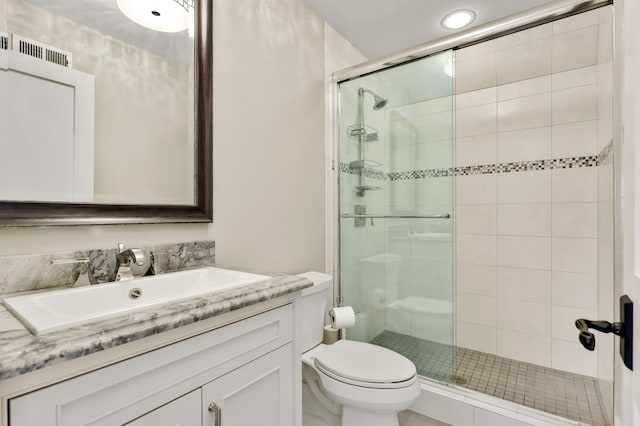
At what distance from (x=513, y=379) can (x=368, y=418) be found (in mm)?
1166

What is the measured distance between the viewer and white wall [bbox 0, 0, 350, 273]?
144cm

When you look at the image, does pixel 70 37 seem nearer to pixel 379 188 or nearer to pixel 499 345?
pixel 379 188

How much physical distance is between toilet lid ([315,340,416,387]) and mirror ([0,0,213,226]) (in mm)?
866

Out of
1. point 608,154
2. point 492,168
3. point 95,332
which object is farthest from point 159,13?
point 492,168

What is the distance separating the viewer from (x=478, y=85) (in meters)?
2.44

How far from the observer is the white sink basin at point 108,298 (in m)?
0.65

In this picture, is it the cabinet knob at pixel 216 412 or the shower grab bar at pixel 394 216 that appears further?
the shower grab bar at pixel 394 216

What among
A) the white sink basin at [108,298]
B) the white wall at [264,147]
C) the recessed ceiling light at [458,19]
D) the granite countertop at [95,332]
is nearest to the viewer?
the granite countertop at [95,332]

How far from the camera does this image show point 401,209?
1928 millimetres

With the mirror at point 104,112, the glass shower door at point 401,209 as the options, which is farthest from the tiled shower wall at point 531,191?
the mirror at point 104,112

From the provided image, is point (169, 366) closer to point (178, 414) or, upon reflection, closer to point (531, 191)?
point (178, 414)

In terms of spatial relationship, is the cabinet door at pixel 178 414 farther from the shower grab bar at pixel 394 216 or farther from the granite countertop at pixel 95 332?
the shower grab bar at pixel 394 216

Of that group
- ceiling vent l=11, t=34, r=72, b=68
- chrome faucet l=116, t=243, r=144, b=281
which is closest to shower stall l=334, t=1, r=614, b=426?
chrome faucet l=116, t=243, r=144, b=281

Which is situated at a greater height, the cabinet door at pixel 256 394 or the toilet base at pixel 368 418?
the cabinet door at pixel 256 394
